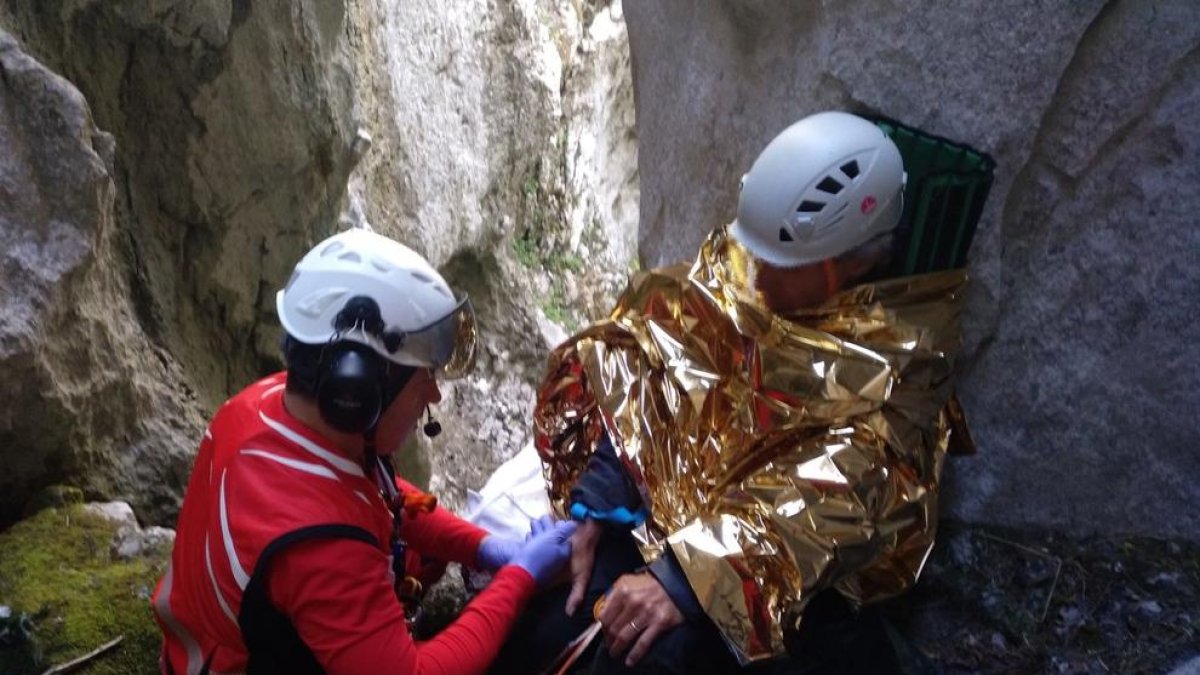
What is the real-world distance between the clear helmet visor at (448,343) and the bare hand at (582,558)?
19.2 inches

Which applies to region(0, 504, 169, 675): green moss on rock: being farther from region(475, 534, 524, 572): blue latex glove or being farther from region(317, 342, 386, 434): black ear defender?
region(317, 342, 386, 434): black ear defender

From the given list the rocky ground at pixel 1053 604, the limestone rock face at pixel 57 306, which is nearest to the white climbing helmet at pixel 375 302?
the limestone rock face at pixel 57 306

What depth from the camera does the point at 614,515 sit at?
8.07 feet

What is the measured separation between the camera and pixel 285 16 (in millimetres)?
3568

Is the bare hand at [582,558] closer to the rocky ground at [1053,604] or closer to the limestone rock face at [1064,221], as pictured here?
the rocky ground at [1053,604]

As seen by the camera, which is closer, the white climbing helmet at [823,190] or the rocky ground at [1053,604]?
the white climbing helmet at [823,190]

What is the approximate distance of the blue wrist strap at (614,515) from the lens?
2.46 metres

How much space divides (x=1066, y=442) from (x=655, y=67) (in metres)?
1.56

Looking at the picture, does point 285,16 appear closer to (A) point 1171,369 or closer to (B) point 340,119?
(B) point 340,119

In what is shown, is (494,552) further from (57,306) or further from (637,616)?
(57,306)

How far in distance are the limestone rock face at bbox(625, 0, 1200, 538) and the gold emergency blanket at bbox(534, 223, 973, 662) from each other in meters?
0.28

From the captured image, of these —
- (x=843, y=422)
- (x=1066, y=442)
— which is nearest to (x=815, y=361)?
(x=843, y=422)

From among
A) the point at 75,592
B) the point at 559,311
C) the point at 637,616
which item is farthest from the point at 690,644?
the point at 559,311

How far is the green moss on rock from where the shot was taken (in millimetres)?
2568
